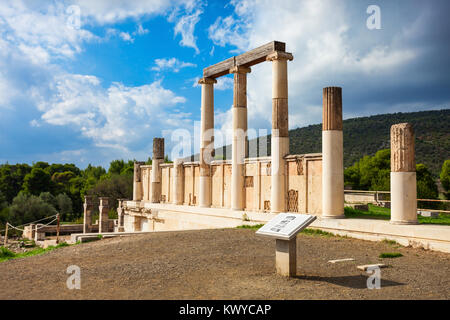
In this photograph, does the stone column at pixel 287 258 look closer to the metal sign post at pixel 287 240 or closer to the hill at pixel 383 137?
the metal sign post at pixel 287 240

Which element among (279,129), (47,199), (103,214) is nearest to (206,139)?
(279,129)

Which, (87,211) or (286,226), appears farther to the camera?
(87,211)

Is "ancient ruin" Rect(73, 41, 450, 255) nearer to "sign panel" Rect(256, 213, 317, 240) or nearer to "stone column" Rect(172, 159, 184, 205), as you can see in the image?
"stone column" Rect(172, 159, 184, 205)

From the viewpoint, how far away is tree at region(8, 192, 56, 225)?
40156mm

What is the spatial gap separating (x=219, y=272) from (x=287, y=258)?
4.77 feet

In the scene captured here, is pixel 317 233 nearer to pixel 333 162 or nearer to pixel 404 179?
pixel 333 162

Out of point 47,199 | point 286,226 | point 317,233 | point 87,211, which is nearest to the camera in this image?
point 286,226

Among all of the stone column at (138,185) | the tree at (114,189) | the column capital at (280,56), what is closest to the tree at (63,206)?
the tree at (114,189)

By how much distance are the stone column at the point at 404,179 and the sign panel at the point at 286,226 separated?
5011 millimetres

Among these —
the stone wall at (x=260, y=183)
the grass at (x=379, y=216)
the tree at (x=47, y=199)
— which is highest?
the stone wall at (x=260, y=183)

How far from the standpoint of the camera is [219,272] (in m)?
7.83

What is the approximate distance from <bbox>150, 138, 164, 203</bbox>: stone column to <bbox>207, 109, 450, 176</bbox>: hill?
2352 cm

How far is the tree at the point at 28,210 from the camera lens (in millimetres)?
40156
